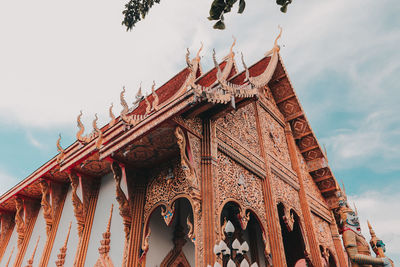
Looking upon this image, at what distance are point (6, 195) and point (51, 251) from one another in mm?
2354

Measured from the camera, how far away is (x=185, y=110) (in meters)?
4.25

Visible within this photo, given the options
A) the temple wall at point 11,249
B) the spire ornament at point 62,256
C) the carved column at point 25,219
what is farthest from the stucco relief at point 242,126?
the temple wall at point 11,249

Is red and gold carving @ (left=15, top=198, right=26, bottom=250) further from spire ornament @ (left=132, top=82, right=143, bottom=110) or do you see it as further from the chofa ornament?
the chofa ornament

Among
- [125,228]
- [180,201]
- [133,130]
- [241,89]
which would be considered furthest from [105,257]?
[241,89]

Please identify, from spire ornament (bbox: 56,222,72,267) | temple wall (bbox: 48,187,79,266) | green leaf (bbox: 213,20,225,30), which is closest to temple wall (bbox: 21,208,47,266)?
temple wall (bbox: 48,187,79,266)

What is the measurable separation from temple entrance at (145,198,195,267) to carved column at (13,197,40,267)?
399 centimetres

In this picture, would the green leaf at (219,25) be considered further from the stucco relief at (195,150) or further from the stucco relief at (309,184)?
the stucco relief at (309,184)

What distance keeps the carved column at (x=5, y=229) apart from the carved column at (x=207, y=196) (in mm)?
6934

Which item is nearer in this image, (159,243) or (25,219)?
(159,243)

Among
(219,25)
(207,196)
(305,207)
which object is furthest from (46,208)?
(219,25)

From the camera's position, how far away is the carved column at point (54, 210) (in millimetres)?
6371

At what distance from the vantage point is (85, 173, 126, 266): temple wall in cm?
516

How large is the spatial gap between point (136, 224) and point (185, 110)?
86.2 inches

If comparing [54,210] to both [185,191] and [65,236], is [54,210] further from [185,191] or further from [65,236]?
[185,191]
